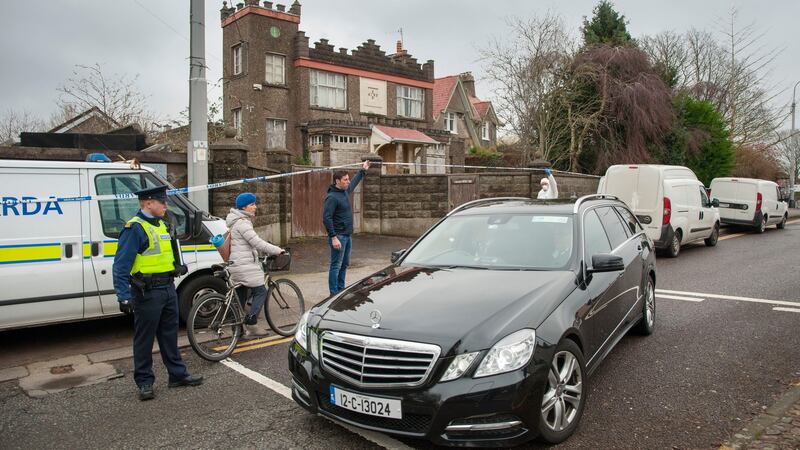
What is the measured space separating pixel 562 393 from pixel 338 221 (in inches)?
194

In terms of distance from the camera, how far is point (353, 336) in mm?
3467

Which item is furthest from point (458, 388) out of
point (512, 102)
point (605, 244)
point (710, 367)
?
point (512, 102)

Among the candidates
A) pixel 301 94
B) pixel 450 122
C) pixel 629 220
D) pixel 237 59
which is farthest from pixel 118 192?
pixel 450 122

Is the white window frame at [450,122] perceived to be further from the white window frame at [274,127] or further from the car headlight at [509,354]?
the car headlight at [509,354]

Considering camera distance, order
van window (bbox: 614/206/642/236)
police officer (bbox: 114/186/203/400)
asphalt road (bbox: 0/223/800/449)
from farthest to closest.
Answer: van window (bbox: 614/206/642/236), police officer (bbox: 114/186/203/400), asphalt road (bbox: 0/223/800/449)

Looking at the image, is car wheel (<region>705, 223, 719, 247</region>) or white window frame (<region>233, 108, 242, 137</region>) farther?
white window frame (<region>233, 108, 242, 137</region>)

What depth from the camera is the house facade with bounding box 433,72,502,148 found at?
4116 centimetres

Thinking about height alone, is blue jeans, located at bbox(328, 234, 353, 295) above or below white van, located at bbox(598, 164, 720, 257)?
below

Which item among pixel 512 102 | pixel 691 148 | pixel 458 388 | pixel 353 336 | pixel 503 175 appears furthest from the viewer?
pixel 691 148

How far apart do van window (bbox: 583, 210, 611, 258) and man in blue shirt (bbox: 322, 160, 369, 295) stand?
11.9ft

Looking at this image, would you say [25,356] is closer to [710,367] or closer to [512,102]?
[710,367]

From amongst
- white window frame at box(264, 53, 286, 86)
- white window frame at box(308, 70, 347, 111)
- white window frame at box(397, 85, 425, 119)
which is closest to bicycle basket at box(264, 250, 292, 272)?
white window frame at box(264, 53, 286, 86)

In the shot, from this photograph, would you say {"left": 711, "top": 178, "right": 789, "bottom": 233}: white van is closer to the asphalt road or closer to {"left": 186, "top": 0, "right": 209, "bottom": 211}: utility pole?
the asphalt road

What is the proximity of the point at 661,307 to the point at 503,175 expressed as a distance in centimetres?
941
